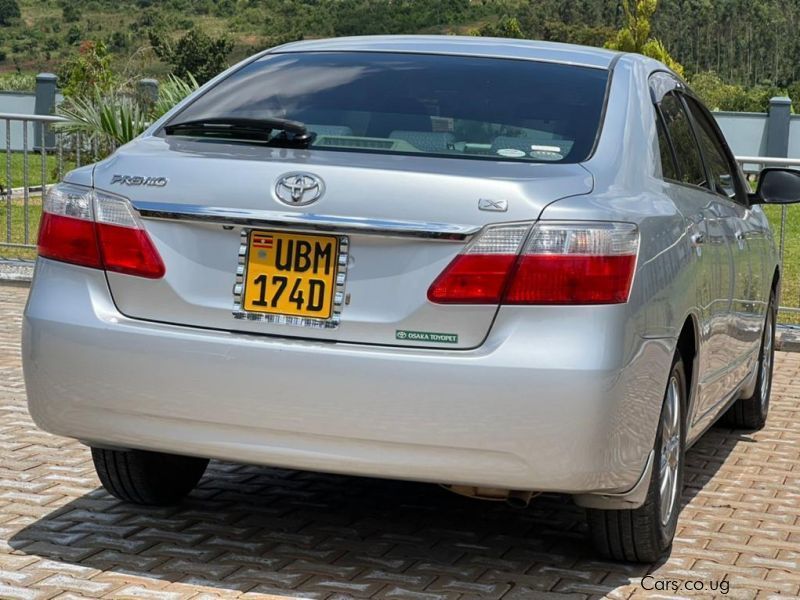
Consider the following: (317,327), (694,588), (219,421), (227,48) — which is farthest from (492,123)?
(227,48)

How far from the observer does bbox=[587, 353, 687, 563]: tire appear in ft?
15.2

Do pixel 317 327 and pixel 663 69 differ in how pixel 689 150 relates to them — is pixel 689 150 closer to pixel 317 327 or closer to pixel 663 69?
pixel 663 69

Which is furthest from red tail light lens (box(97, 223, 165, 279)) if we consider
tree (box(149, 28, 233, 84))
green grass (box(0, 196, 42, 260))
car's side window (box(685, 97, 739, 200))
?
tree (box(149, 28, 233, 84))

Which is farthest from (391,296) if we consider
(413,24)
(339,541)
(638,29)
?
(413,24)

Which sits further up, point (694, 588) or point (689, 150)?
point (689, 150)

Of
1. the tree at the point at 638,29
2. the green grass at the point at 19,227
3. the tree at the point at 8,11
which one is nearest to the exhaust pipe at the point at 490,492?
the green grass at the point at 19,227

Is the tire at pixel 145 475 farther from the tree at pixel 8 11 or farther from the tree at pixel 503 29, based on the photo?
the tree at pixel 8 11

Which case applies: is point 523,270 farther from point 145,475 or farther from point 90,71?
point 90,71

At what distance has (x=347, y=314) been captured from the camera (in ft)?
13.3

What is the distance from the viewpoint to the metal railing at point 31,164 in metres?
12.1

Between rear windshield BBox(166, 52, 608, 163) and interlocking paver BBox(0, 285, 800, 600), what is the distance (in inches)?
52.3

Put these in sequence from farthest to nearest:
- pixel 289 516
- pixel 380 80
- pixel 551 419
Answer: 1. pixel 289 516
2. pixel 380 80
3. pixel 551 419

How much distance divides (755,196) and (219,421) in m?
3.30

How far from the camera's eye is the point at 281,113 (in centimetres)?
478
